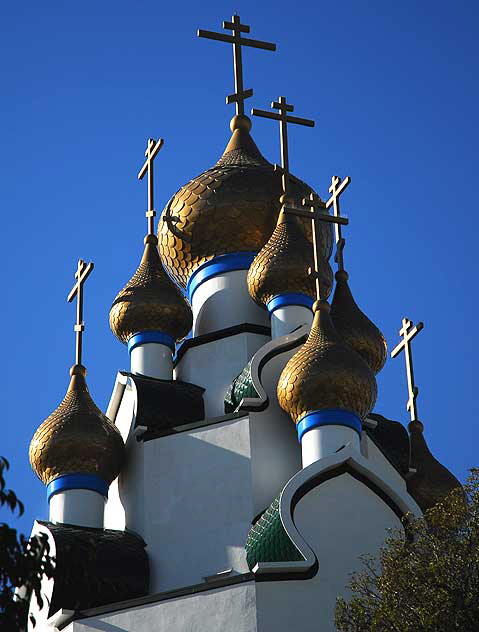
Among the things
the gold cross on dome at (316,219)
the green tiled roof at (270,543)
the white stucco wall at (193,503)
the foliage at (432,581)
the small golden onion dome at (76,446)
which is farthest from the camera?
the gold cross on dome at (316,219)

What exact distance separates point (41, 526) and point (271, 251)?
3214 millimetres

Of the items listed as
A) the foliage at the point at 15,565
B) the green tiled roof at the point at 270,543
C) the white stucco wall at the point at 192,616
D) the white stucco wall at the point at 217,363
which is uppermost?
the white stucco wall at the point at 217,363

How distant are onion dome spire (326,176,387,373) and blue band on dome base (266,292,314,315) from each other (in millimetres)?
494

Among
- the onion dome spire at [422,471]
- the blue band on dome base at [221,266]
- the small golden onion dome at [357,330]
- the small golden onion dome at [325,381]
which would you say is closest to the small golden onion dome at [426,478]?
the onion dome spire at [422,471]

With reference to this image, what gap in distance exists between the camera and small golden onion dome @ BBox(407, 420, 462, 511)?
13.1 m

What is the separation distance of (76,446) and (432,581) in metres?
4.57

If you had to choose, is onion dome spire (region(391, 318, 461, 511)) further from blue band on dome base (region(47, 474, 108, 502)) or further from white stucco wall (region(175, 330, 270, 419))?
blue band on dome base (region(47, 474, 108, 502))

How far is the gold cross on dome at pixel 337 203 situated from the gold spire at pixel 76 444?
2.95 metres

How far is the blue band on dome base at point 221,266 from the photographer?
14.0 meters

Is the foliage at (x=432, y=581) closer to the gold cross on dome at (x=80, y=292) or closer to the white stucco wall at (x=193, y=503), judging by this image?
the white stucco wall at (x=193, y=503)

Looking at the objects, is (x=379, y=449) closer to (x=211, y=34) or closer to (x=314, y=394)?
(x=314, y=394)

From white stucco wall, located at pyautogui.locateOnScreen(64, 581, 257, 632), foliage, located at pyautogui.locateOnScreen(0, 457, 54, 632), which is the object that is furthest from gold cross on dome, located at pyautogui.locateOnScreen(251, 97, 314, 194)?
foliage, located at pyautogui.locateOnScreen(0, 457, 54, 632)

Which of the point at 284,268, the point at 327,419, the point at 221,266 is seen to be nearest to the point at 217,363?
the point at 284,268

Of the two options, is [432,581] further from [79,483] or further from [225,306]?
[225,306]
